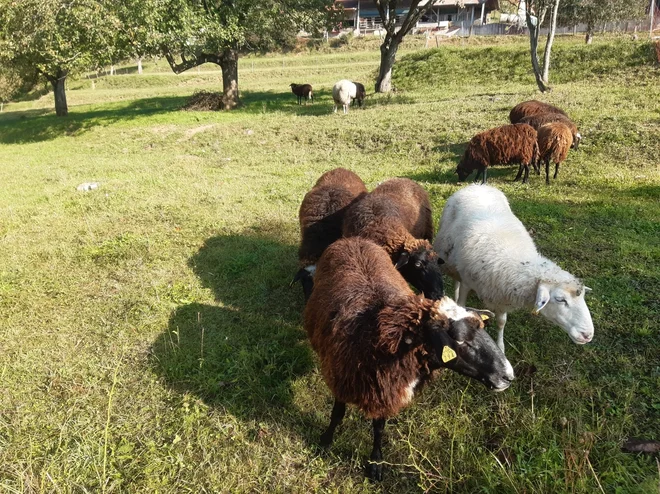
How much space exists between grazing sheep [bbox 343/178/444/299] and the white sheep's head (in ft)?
3.52

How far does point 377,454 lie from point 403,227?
8.90 feet

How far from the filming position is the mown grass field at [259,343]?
2902 mm

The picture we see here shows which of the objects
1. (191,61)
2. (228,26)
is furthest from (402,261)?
(191,61)

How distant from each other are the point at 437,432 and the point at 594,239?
4336 mm

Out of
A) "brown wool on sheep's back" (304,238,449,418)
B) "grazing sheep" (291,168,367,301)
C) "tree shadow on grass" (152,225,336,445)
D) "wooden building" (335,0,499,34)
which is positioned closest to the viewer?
"brown wool on sheep's back" (304,238,449,418)

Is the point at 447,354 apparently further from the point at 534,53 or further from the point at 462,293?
the point at 534,53

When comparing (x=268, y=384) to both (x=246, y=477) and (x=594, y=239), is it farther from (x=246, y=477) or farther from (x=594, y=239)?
(x=594, y=239)

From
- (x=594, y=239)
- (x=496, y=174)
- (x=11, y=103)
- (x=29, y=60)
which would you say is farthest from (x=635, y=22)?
(x=11, y=103)

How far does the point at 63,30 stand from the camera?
14.4 meters

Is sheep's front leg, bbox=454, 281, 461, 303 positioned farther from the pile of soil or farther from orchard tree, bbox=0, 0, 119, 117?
the pile of soil

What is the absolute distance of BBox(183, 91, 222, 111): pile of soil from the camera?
2020 cm

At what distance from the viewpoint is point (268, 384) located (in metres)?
3.73

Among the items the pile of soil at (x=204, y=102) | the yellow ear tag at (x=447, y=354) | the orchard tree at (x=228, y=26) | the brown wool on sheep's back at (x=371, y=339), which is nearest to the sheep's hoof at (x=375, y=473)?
the brown wool on sheep's back at (x=371, y=339)

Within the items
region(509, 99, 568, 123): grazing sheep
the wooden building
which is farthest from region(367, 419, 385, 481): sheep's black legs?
the wooden building
